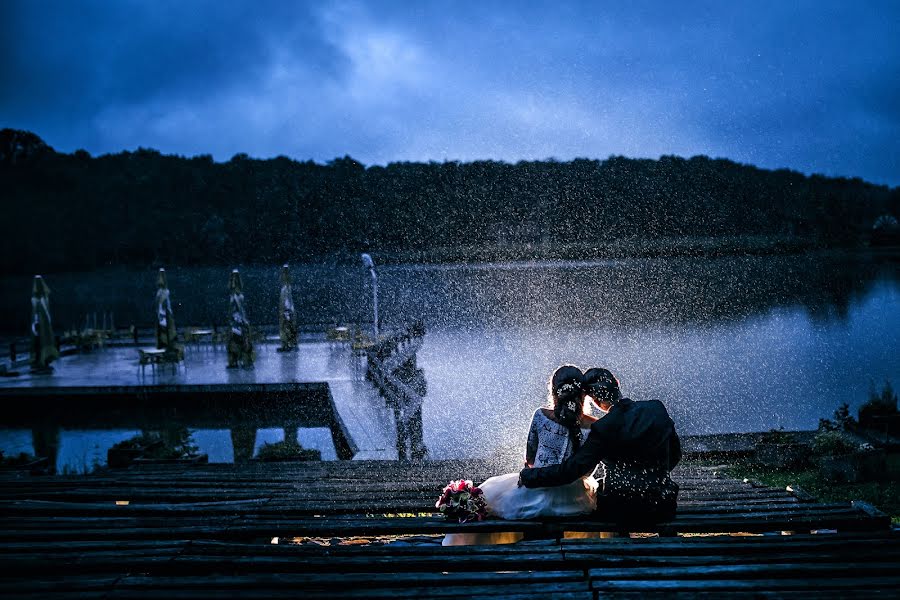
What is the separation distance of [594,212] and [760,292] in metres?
27.8

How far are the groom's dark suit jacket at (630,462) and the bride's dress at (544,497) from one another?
0.44 feet

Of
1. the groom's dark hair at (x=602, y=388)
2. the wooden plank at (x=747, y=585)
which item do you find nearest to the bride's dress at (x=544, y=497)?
the groom's dark hair at (x=602, y=388)

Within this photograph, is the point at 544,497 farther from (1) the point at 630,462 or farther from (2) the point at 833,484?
(2) the point at 833,484

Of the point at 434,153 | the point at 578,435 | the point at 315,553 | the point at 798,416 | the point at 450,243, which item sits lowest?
the point at 798,416

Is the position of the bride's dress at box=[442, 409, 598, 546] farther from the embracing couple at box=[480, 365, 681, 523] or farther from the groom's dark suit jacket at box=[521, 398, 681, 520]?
the groom's dark suit jacket at box=[521, 398, 681, 520]

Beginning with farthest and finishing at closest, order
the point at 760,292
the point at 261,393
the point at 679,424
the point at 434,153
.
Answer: the point at 434,153 → the point at 760,292 → the point at 261,393 → the point at 679,424

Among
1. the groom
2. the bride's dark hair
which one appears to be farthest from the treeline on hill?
the groom

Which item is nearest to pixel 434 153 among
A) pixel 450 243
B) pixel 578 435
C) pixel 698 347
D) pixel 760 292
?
pixel 450 243

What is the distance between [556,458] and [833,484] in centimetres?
614

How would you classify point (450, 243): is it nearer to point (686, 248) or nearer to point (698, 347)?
point (686, 248)

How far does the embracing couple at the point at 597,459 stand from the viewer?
14.4 feet

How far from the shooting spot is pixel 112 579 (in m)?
3.50

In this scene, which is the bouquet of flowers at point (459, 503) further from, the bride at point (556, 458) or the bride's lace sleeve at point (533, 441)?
the bride's lace sleeve at point (533, 441)

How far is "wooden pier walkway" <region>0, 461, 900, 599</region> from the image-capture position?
332 centimetres
